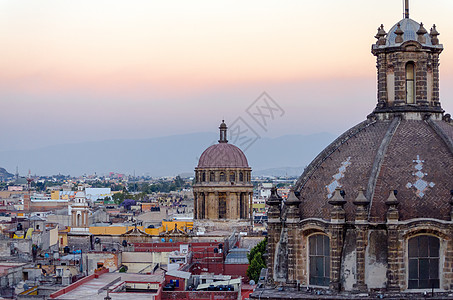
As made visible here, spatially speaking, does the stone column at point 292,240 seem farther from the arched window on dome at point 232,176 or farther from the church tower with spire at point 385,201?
the arched window on dome at point 232,176

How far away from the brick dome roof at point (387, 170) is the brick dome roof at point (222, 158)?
45.4 m

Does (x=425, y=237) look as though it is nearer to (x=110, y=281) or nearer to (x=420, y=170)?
(x=420, y=170)

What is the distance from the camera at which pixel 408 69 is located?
1320 inches

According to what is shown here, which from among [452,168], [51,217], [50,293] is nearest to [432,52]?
[452,168]

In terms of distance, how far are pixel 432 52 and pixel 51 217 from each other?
8543 centimetres

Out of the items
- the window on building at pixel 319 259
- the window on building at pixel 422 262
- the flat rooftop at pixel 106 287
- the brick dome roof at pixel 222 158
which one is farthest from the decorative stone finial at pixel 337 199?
the brick dome roof at pixel 222 158

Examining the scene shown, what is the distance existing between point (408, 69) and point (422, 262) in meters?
6.89

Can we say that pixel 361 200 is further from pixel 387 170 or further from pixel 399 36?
pixel 399 36

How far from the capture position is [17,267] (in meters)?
58.4

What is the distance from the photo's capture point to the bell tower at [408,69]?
109ft

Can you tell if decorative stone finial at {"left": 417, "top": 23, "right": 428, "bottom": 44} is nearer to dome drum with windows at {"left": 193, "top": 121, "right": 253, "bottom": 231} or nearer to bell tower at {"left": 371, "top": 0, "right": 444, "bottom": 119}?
bell tower at {"left": 371, "top": 0, "right": 444, "bottom": 119}

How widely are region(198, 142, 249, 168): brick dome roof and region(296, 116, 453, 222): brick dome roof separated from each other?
4539 cm

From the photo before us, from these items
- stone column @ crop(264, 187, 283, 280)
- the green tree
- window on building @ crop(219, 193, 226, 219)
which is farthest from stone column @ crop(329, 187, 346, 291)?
window on building @ crop(219, 193, 226, 219)

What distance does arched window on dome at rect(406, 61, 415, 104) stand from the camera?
1320 inches
